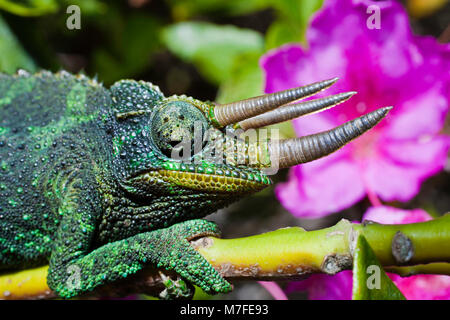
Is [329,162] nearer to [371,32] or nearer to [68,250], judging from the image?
[371,32]

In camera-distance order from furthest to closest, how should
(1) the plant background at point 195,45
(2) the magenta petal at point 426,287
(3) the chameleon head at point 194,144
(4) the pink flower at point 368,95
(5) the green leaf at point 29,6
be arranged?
1. (1) the plant background at point 195,45
2. (5) the green leaf at point 29,6
3. (4) the pink flower at point 368,95
4. (2) the magenta petal at point 426,287
5. (3) the chameleon head at point 194,144

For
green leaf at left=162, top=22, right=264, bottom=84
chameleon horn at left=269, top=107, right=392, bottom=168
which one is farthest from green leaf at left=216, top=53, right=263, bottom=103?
chameleon horn at left=269, top=107, right=392, bottom=168

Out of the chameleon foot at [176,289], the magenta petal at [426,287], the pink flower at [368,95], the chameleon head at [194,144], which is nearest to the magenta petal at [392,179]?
the pink flower at [368,95]

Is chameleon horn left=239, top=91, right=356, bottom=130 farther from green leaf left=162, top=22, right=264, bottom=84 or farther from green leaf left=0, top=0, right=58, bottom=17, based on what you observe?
green leaf left=162, top=22, right=264, bottom=84

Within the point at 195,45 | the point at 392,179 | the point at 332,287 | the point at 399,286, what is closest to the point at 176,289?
the point at 332,287

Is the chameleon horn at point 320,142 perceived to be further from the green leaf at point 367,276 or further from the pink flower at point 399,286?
the pink flower at point 399,286

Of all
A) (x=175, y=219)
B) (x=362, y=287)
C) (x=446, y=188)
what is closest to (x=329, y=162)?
(x=175, y=219)
